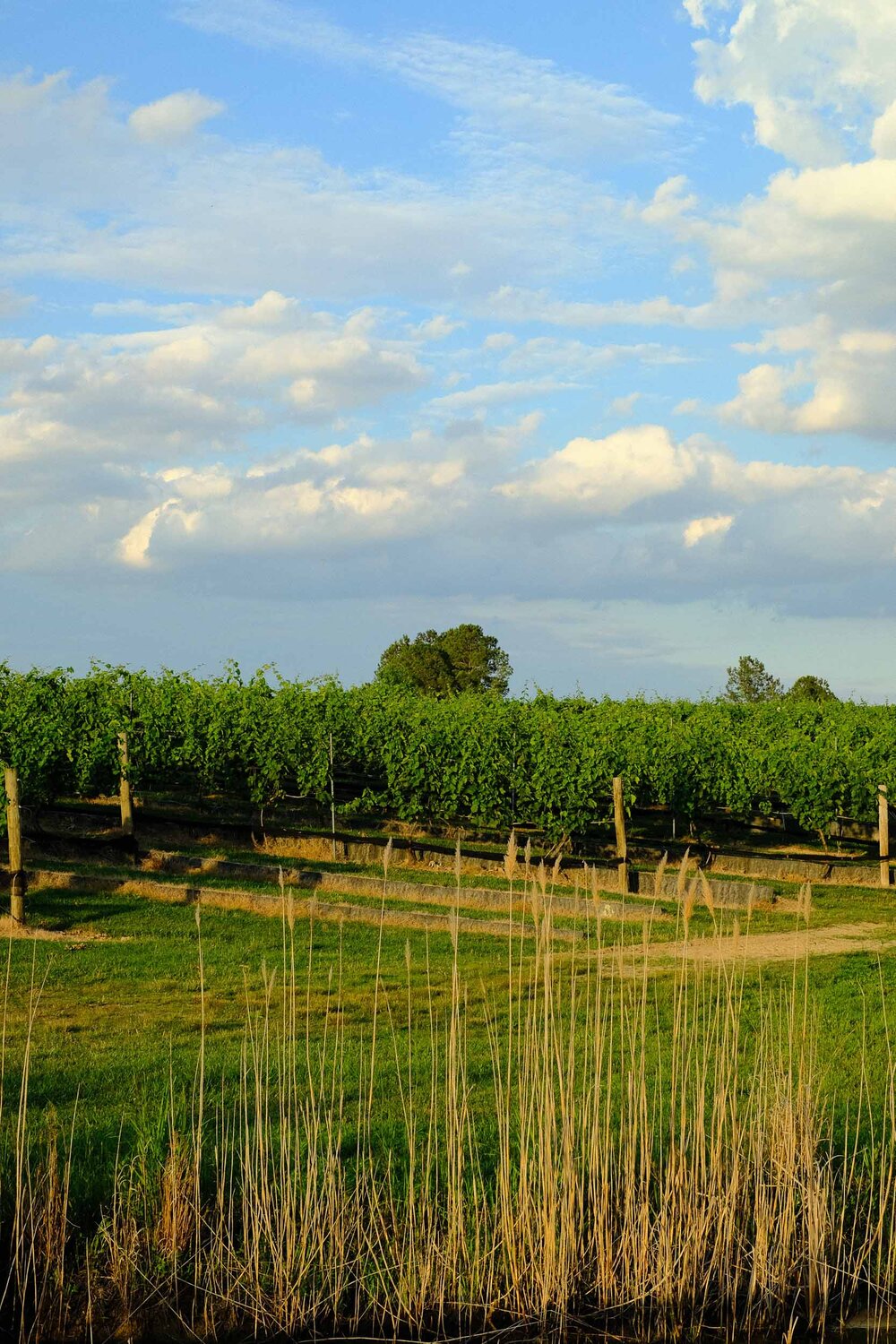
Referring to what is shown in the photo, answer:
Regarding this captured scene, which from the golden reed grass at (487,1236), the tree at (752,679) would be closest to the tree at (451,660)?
the tree at (752,679)

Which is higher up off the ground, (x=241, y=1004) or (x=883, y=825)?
(x=883, y=825)

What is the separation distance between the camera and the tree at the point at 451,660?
50.2m

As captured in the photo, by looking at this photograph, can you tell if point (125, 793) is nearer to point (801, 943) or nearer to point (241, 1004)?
point (241, 1004)

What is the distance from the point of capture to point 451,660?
5228cm

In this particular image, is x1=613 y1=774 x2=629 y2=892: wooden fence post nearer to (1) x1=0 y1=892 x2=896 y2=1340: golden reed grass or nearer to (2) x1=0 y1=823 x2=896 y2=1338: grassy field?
(2) x1=0 y1=823 x2=896 y2=1338: grassy field

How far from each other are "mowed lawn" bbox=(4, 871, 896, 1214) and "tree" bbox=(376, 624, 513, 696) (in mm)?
33982

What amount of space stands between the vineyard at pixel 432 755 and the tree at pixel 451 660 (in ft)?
77.8

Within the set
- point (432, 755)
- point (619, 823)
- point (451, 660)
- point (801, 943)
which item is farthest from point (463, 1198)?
point (451, 660)

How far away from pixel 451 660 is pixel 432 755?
29894mm

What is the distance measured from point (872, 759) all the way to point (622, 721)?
15.3 ft

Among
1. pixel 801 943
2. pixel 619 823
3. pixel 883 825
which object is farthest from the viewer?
pixel 883 825

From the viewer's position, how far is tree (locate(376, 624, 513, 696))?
5019 cm

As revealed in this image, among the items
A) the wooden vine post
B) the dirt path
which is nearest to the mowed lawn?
the dirt path

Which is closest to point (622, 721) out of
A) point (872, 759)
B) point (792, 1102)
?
point (872, 759)
